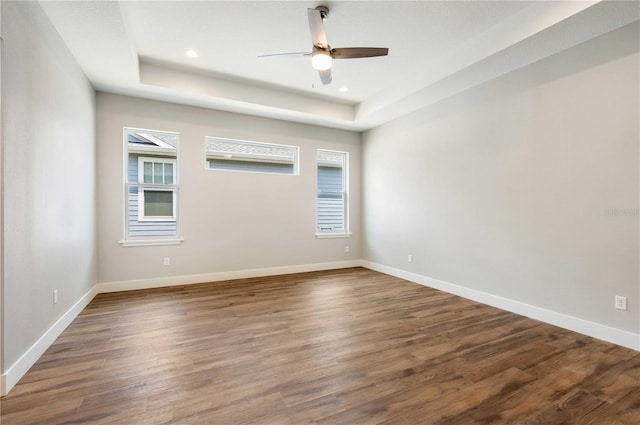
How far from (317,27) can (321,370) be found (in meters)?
2.77

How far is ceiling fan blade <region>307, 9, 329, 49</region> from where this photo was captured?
7.87 feet

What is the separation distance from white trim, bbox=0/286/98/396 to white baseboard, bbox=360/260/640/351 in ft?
14.8

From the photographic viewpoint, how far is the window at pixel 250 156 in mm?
4977

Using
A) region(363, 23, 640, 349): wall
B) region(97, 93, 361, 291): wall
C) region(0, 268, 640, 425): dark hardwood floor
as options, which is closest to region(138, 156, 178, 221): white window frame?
region(97, 93, 361, 291): wall

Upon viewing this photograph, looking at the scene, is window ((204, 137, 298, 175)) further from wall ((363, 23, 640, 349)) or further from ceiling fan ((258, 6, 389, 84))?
ceiling fan ((258, 6, 389, 84))

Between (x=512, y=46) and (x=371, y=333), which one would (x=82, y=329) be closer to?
(x=371, y=333)

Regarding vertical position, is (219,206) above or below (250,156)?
below

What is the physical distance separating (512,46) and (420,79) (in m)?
1.22

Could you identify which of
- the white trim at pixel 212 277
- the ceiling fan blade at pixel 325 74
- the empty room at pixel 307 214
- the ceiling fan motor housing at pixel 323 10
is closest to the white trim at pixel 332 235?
the empty room at pixel 307 214

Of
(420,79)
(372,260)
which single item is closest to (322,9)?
(420,79)

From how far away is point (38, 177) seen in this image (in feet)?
7.80

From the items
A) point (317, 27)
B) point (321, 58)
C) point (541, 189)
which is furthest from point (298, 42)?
point (541, 189)

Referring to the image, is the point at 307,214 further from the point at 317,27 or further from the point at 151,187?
the point at 317,27

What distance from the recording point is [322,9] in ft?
8.95
